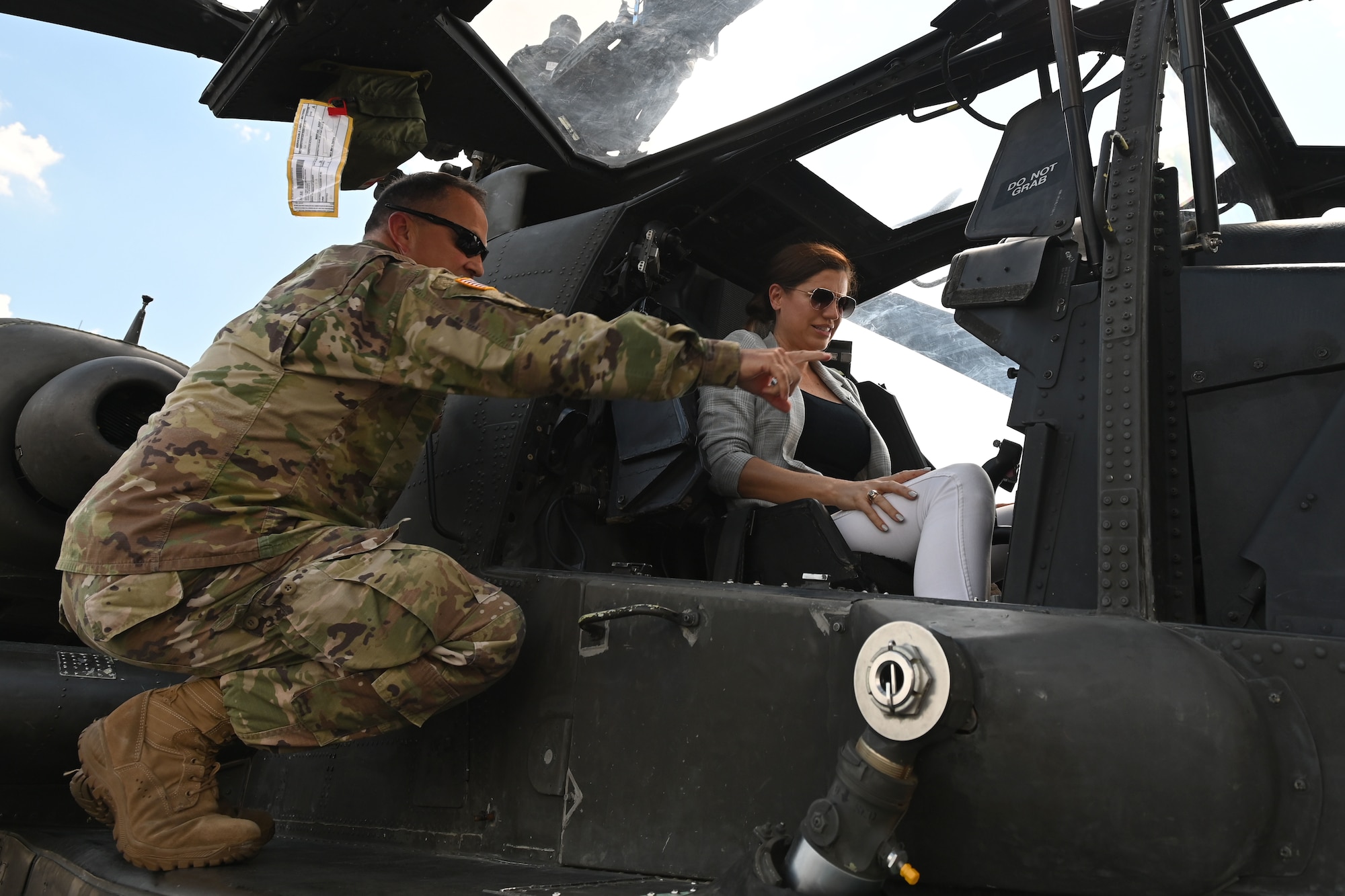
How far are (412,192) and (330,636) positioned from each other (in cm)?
120

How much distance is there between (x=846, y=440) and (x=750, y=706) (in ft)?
4.37

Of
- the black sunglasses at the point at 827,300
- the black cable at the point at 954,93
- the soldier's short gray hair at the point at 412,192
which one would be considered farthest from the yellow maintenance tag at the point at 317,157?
the black cable at the point at 954,93

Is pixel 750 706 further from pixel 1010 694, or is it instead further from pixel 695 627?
pixel 1010 694

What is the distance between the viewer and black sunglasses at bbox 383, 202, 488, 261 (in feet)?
9.05

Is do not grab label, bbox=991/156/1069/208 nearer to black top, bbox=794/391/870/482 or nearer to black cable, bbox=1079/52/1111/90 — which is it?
black cable, bbox=1079/52/1111/90

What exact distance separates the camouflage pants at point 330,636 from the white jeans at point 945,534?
944mm

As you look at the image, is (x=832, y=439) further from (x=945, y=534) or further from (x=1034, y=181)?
(x=1034, y=181)

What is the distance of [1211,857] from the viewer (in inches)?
62.4

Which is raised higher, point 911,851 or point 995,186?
point 995,186

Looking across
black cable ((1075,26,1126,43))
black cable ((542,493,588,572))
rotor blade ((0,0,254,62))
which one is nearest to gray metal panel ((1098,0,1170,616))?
black cable ((1075,26,1126,43))

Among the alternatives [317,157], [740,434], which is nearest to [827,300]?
[740,434]

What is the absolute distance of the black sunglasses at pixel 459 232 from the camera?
2.76 meters

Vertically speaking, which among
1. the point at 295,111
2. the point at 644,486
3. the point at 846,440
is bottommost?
the point at 644,486

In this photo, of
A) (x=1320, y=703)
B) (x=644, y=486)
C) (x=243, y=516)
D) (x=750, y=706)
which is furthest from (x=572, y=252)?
(x=1320, y=703)
